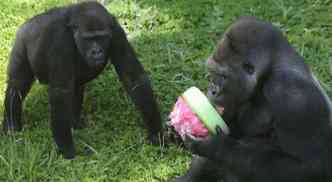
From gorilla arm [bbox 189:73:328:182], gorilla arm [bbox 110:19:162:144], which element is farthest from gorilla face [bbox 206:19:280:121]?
gorilla arm [bbox 110:19:162:144]

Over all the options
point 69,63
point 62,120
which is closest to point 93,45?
point 69,63

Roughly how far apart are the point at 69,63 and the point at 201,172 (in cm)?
130

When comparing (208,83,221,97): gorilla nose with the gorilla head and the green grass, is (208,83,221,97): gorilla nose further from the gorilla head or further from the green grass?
the gorilla head

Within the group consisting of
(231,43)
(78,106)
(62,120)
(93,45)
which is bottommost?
(78,106)

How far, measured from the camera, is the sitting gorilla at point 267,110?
13.4 ft

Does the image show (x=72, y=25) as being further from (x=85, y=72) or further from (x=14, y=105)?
(x=14, y=105)

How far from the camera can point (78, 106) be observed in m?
5.75

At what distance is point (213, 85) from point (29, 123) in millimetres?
1963

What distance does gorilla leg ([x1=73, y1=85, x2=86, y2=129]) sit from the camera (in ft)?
18.6

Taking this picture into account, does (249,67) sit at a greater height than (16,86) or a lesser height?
greater

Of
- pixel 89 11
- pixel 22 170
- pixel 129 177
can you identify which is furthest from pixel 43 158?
pixel 89 11

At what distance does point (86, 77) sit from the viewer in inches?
221

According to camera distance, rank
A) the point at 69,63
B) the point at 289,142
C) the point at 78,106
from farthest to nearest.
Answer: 1. the point at 78,106
2. the point at 69,63
3. the point at 289,142

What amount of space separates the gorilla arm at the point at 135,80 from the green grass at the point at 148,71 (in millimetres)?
149
